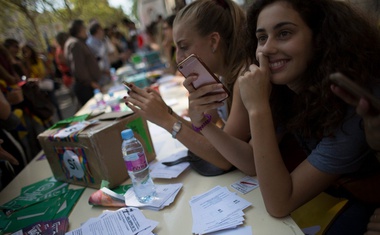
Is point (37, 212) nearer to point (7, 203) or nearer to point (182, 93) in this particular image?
point (7, 203)

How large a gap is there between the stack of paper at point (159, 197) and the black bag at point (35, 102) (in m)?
2.32

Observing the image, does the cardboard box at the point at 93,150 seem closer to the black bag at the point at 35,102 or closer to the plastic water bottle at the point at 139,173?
the plastic water bottle at the point at 139,173

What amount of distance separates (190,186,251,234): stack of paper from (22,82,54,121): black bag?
262 centimetres

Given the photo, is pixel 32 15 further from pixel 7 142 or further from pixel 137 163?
pixel 137 163

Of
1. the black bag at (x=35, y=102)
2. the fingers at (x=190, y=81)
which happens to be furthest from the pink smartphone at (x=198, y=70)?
the black bag at (x=35, y=102)

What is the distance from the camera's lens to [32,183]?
1.63 metres

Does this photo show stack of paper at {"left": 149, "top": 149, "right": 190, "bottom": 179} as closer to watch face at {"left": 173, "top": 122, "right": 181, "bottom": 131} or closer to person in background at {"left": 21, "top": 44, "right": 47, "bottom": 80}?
watch face at {"left": 173, "top": 122, "right": 181, "bottom": 131}

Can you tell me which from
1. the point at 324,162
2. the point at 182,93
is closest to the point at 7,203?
the point at 324,162

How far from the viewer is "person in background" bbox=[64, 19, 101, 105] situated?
4.19 meters

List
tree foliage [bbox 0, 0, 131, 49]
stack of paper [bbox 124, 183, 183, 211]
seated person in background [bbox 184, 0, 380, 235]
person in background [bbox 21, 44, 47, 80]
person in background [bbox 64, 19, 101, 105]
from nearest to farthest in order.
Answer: seated person in background [bbox 184, 0, 380, 235], stack of paper [bbox 124, 183, 183, 211], person in background [bbox 64, 19, 101, 105], tree foliage [bbox 0, 0, 131, 49], person in background [bbox 21, 44, 47, 80]

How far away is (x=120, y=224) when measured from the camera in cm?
104

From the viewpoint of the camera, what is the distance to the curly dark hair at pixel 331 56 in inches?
35.4

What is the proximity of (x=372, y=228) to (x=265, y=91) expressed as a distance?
0.60m

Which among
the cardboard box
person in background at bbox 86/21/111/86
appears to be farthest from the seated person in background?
person in background at bbox 86/21/111/86
